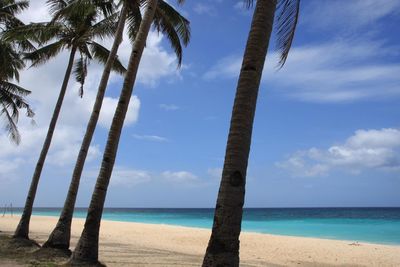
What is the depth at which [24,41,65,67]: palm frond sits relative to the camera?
15711mm

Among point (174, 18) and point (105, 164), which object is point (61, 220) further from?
point (174, 18)

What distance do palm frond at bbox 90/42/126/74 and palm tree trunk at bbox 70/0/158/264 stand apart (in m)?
6.51

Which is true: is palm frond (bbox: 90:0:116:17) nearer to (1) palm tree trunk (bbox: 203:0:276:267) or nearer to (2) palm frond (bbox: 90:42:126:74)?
(2) palm frond (bbox: 90:42:126:74)

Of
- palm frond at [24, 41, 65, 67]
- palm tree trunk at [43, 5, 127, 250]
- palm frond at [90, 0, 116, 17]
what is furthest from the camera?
palm frond at [24, 41, 65, 67]

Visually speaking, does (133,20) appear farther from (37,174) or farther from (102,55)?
(37,174)

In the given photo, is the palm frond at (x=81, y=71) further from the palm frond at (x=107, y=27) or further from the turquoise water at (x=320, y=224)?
the turquoise water at (x=320, y=224)

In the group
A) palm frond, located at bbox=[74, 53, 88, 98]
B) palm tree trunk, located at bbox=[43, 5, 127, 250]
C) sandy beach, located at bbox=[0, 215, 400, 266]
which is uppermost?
palm frond, located at bbox=[74, 53, 88, 98]

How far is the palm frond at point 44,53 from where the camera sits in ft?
51.5

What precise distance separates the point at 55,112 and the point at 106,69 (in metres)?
3.55

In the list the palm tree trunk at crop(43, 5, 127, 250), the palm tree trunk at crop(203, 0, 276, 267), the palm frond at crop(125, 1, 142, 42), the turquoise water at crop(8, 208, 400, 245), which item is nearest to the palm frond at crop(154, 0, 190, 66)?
the palm frond at crop(125, 1, 142, 42)

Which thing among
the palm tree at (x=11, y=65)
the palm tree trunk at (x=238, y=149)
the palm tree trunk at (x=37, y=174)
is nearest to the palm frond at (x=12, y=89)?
the palm tree at (x=11, y=65)

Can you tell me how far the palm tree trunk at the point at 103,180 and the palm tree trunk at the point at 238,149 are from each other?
4461mm

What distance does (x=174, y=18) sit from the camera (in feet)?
45.3

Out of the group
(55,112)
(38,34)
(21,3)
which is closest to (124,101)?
(55,112)
